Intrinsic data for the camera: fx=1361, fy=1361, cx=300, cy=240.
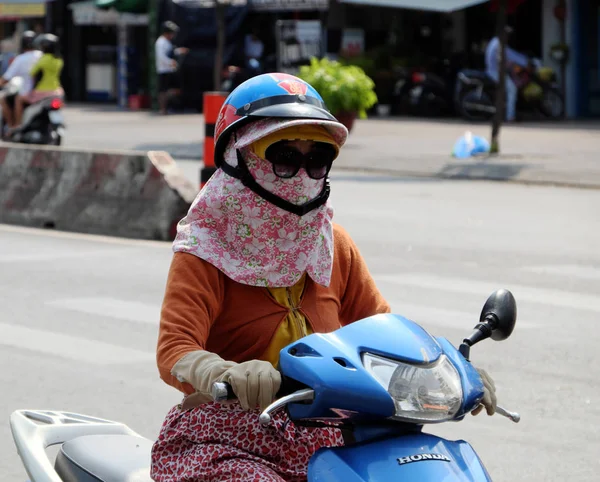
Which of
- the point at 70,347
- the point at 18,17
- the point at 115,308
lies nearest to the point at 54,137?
the point at 115,308

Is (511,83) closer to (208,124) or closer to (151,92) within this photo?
(151,92)

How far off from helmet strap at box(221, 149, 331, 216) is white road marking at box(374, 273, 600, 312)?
547 centimetres

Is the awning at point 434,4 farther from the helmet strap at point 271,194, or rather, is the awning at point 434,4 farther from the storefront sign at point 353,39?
the helmet strap at point 271,194

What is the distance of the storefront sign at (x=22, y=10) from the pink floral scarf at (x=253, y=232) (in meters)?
37.3

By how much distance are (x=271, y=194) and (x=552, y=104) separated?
24.4 metres

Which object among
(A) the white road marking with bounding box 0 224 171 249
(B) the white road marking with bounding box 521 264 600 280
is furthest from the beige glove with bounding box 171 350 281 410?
(A) the white road marking with bounding box 0 224 171 249

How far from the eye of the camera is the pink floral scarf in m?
3.15

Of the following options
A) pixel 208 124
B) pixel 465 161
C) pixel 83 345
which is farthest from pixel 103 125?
pixel 83 345

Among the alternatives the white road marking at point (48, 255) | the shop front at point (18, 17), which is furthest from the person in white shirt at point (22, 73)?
the shop front at point (18, 17)

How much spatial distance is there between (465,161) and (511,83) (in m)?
8.08

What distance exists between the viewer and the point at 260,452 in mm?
3031

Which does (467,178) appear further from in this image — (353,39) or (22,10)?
(22,10)

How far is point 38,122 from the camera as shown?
19562 mm

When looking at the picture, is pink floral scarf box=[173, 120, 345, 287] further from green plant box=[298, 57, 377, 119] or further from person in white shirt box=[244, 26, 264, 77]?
person in white shirt box=[244, 26, 264, 77]
